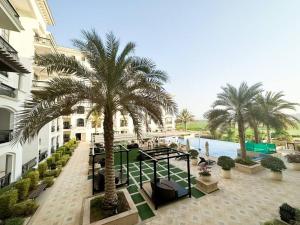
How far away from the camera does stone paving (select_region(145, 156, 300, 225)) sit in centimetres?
661

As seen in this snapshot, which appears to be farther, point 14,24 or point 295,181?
point 295,181

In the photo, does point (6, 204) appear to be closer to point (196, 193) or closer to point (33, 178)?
point (33, 178)

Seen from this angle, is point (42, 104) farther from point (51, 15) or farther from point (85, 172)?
point (51, 15)

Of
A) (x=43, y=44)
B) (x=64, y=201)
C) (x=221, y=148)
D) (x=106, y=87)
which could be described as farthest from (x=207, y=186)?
(x=43, y=44)

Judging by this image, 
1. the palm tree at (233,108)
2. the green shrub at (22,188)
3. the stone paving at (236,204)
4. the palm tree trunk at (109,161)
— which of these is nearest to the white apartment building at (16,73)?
the green shrub at (22,188)

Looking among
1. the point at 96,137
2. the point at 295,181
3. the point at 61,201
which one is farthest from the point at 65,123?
the point at 295,181

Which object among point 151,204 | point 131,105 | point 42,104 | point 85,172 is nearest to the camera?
point 42,104

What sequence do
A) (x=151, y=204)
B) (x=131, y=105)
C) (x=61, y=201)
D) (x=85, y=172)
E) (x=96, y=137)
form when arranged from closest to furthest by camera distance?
1. (x=131, y=105)
2. (x=151, y=204)
3. (x=61, y=201)
4. (x=85, y=172)
5. (x=96, y=137)

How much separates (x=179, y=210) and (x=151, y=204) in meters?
1.50

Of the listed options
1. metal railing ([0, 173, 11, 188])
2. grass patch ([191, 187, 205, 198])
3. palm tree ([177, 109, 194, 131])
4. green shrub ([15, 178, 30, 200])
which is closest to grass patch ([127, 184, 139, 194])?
grass patch ([191, 187, 205, 198])

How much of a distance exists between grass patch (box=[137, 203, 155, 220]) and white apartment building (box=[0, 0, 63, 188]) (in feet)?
24.5

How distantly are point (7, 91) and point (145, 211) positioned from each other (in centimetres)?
1241

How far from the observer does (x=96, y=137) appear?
754 inches

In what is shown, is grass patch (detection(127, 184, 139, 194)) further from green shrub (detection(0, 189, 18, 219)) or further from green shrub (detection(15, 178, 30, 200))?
green shrub (detection(15, 178, 30, 200))
